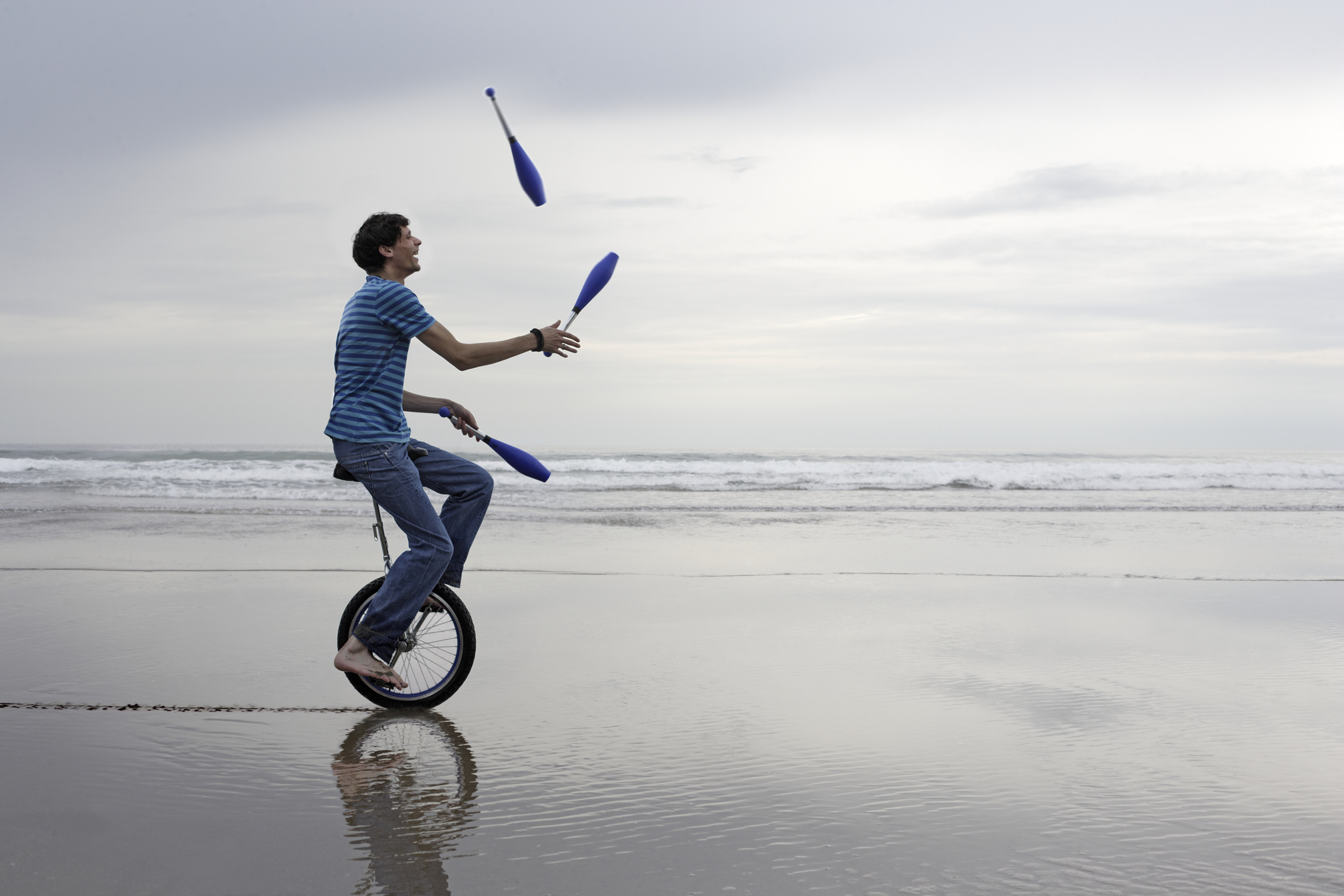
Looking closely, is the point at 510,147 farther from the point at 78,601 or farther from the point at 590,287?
the point at 78,601

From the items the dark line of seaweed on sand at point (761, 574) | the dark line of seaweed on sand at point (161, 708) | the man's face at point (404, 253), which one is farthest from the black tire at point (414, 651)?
the dark line of seaweed on sand at point (761, 574)

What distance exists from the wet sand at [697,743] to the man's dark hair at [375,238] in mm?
1731

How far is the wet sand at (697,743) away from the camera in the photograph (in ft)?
8.08

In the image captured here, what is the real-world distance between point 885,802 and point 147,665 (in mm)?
3464

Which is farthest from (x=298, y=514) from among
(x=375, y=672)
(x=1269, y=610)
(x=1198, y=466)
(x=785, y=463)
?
(x=1198, y=466)

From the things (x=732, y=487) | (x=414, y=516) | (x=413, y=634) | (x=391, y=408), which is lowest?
(x=732, y=487)

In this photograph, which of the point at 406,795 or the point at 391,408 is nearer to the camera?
the point at 406,795

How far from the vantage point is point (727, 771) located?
3176mm

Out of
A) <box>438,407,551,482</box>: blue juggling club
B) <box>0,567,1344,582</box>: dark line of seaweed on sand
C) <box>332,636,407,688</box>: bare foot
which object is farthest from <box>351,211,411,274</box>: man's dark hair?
<box>0,567,1344,582</box>: dark line of seaweed on sand

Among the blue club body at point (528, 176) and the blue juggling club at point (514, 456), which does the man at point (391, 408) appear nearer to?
the blue juggling club at point (514, 456)

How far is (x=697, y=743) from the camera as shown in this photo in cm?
348

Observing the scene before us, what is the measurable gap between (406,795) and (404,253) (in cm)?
198

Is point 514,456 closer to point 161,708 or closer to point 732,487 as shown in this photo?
point 161,708

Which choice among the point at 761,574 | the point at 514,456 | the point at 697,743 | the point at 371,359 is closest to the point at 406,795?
the point at 697,743
